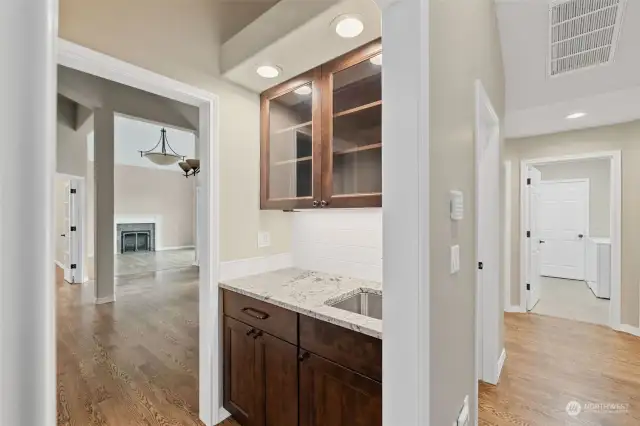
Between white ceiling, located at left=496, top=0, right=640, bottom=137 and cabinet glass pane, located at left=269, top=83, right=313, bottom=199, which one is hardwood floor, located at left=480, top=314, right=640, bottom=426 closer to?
cabinet glass pane, located at left=269, top=83, right=313, bottom=199

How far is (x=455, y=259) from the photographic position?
53.9 inches

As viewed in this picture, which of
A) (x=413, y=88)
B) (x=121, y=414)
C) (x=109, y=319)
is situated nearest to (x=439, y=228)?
(x=413, y=88)

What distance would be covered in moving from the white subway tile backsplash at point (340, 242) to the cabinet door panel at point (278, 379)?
75 centimetres

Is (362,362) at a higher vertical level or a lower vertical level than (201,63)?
lower

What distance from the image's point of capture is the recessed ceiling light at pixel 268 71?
6.45 feet

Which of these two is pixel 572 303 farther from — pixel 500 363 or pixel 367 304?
pixel 367 304

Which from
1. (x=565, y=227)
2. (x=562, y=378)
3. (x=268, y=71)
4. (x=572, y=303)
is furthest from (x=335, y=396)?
(x=565, y=227)

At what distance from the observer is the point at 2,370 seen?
0.24 m

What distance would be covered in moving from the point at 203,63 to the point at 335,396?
2.07 m

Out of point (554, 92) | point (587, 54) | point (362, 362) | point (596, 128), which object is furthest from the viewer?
point (596, 128)

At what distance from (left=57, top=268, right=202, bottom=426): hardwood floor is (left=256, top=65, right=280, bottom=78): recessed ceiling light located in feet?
7.63

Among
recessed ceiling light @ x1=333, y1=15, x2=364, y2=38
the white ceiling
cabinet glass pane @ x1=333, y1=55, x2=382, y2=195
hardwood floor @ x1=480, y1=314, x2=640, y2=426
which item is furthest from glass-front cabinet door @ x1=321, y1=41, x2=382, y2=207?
hardwood floor @ x1=480, y1=314, x2=640, y2=426

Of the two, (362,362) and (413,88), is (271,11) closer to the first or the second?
(413,88)

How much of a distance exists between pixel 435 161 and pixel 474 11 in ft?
3.74
